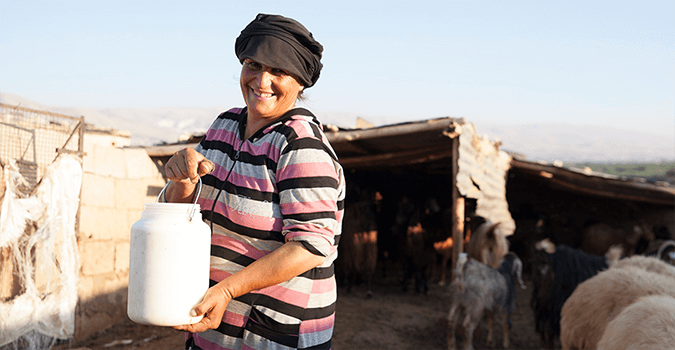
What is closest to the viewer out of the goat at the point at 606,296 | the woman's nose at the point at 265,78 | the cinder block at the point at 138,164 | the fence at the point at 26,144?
the woman's nose at the point at 265,78

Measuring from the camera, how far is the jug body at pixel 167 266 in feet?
4.24

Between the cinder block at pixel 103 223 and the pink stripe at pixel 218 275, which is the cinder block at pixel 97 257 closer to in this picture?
the cinder block at pixel 103 223

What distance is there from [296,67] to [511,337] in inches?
271

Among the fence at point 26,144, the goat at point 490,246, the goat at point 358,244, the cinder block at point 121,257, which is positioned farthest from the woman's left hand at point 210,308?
the goat at point 358,244

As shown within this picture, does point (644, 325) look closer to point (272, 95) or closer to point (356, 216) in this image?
point (272, 95)

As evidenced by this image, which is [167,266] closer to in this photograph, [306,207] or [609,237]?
[306,207]

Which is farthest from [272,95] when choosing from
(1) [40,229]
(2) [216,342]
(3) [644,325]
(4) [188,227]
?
(1) [40,229]

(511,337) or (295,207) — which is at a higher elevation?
(295,207)

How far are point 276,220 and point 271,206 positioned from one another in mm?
49

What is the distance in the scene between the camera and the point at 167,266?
1.31m

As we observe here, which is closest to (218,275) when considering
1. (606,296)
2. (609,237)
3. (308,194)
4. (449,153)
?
(308,194)

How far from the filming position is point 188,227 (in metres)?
1.34

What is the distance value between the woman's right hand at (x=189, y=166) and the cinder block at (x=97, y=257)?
481 centimetres

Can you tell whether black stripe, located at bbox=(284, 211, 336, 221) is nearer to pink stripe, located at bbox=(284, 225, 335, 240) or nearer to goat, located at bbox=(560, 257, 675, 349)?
pink stripe, located at bbox=(284, 225, 335, 240)
